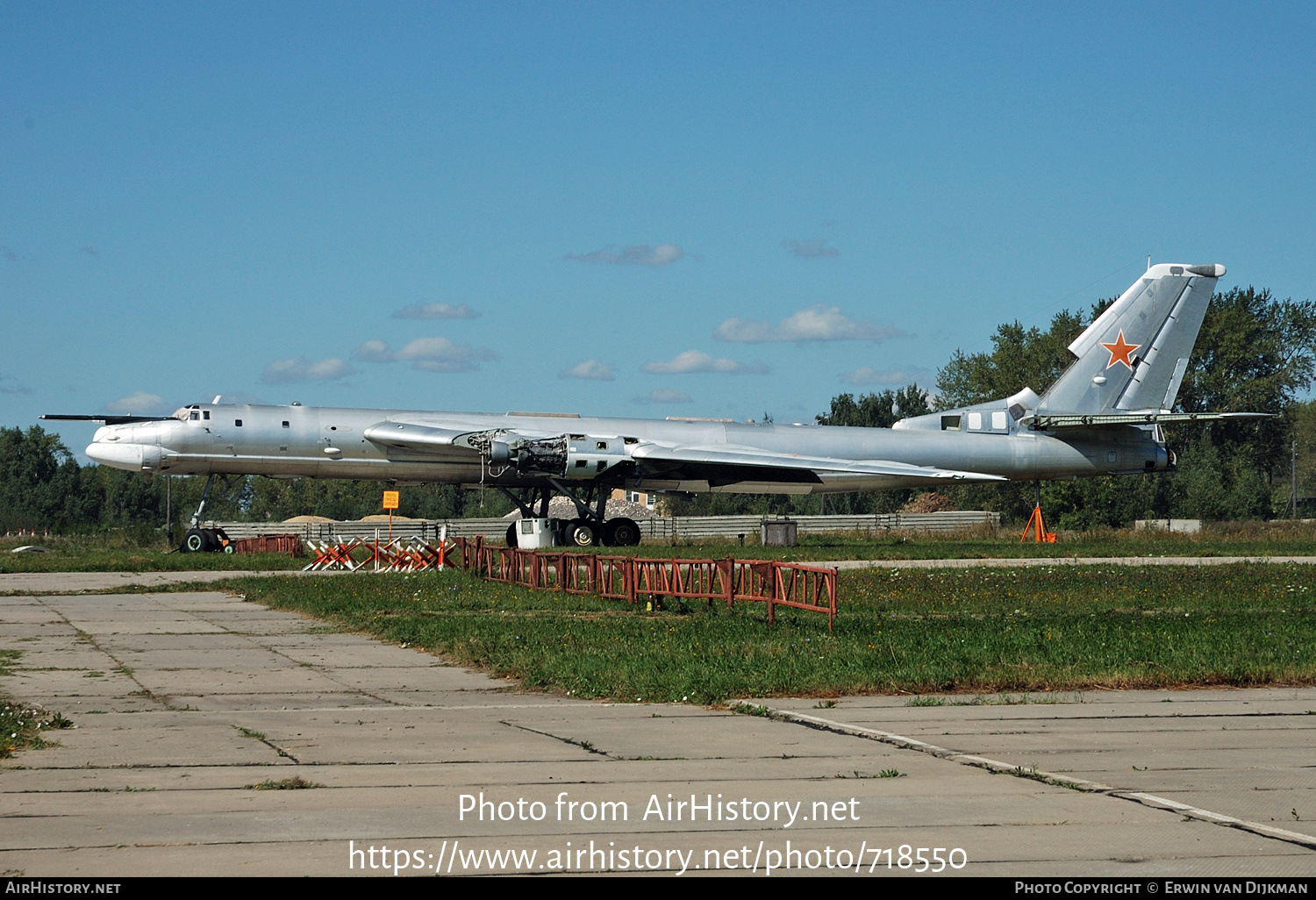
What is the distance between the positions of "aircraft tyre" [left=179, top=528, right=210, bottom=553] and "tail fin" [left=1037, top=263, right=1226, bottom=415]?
83.2 ft

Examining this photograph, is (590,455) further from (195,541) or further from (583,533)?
(195,541)

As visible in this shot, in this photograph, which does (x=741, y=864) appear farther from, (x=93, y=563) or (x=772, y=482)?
(x=772, y=482)

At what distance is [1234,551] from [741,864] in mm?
32211

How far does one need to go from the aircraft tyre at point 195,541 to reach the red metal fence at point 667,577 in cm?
1313

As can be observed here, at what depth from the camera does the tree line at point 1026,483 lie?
71.9 metres

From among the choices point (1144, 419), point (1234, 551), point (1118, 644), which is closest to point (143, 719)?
point (1118, 644)

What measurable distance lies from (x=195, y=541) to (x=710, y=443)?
47.8 feet

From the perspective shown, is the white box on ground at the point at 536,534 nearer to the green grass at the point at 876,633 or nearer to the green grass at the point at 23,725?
the green grass at the point at 876,633

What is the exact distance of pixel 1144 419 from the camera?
3959 cm

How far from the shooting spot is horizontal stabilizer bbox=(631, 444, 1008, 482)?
118ft

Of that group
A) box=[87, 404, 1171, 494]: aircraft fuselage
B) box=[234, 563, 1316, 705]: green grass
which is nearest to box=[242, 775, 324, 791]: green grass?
box=[234, 563, 1316, 705]: green grass

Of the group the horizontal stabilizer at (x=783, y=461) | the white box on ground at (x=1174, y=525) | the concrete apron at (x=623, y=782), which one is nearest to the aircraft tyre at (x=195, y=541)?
the horizontal stabilizer at (x=783, y=461)

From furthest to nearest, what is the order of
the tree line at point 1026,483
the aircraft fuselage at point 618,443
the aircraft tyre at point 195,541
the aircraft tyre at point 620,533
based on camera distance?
the tree line at point 1026,483, the aircraft tyre at point 620,533, the aircraft tyre at point 195,541, the aircraft fuselage at point 618,443

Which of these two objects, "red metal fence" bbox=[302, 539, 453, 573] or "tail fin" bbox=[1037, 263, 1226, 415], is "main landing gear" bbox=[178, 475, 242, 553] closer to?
"red metal fence" bbox=[302, 539, 453, 573]
